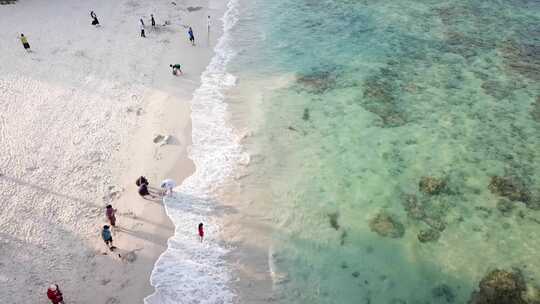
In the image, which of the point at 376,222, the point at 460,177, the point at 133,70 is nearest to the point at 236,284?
the point at 376,222

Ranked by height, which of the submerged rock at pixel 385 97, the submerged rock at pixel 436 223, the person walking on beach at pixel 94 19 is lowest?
the submerged rock at pixel 436 223

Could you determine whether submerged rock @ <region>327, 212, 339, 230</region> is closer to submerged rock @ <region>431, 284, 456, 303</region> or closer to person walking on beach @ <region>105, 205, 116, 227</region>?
submerged rock @ <region>431, 284, 456, 303</region>

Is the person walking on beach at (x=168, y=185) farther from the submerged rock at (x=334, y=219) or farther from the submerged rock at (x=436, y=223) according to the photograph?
the submerged rock at (x=436, y=223)

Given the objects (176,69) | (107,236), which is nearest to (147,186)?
(107,236)

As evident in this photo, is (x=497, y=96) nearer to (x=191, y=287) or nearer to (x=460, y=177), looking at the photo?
(x=460, y=177)

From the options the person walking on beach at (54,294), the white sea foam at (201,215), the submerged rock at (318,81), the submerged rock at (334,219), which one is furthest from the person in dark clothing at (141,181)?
the submerged rock at (318,81)

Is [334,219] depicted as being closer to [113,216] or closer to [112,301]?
[113,216]
